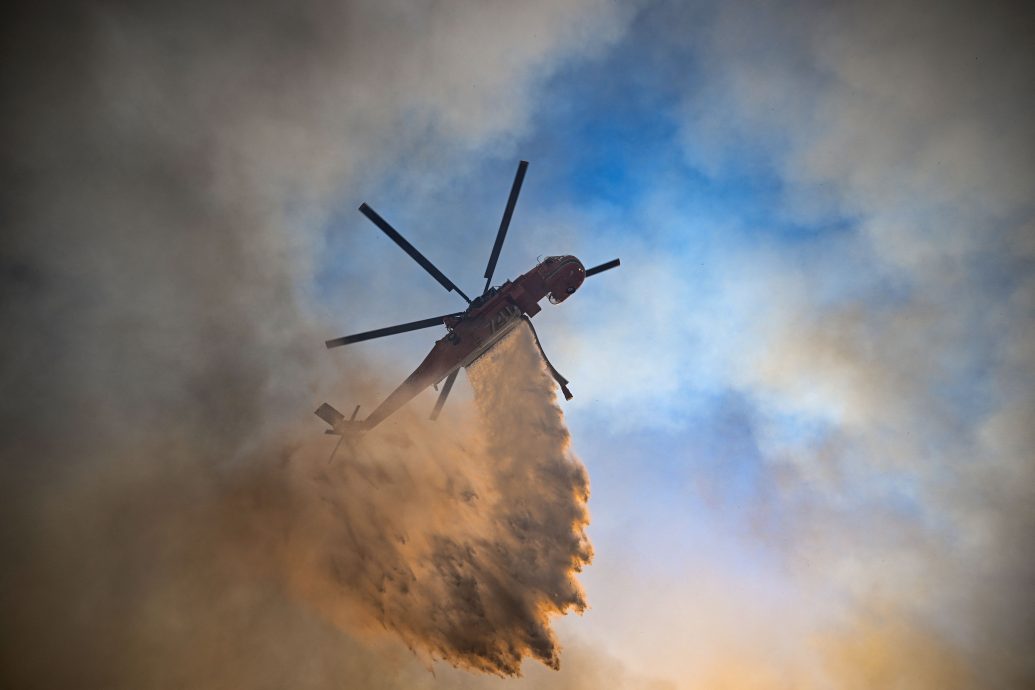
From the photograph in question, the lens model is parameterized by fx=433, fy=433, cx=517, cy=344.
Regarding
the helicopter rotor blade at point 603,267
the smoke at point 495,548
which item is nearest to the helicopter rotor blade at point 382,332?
the smoke at point 495,548

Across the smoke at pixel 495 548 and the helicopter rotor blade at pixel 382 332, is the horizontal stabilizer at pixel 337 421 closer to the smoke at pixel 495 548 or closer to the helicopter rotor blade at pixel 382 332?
the smoke at pixel 495 548

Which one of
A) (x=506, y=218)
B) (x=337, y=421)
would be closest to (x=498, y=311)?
(x=506, y=218)

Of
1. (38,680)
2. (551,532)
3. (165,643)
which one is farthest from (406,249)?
(38,680)

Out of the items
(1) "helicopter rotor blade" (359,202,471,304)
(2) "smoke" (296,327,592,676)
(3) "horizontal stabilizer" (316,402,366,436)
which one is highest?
(1) "helicopter rotor blade" (359,202,471,304)

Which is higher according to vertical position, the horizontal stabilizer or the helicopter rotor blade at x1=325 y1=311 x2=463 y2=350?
the helicopter rotor blade at x1=325 y1=311 x2=463 y2=350

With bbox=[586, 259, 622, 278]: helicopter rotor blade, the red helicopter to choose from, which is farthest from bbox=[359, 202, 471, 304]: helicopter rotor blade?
bbox=[586, 259, 622, 278]: helicopter rotor blade

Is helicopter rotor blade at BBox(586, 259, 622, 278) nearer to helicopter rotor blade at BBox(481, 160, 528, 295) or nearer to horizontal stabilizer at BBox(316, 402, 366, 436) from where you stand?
helicopter rotor blade at BBox(481, 160, 528, 295)

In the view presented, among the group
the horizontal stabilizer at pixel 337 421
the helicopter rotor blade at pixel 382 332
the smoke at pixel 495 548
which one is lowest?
the smoke at pixel 495 548

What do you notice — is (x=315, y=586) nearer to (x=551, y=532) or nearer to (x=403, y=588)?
(x=403, y=588)
